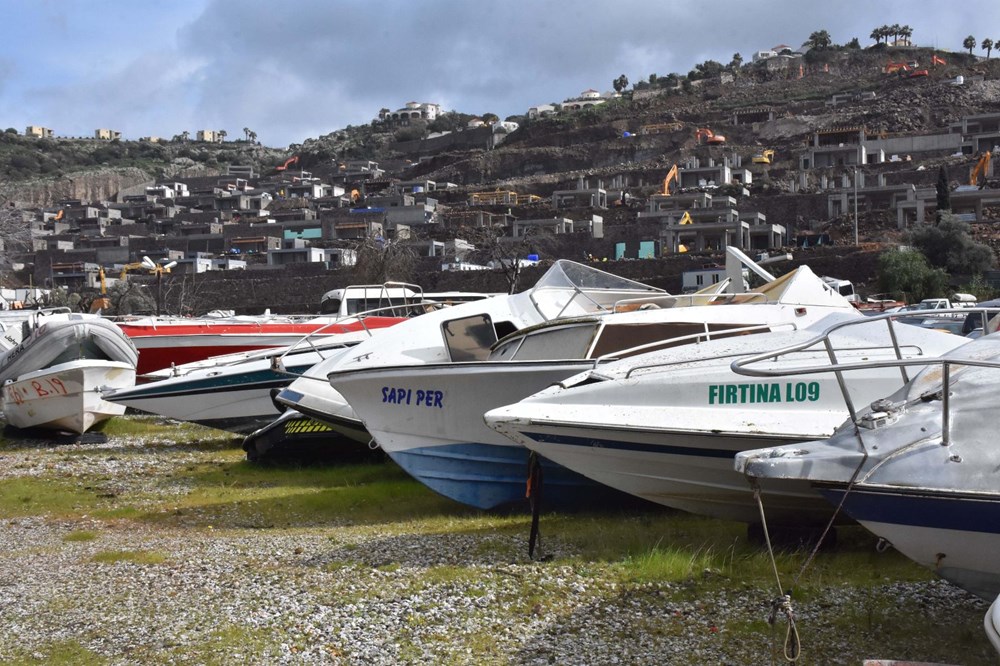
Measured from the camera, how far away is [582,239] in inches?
2719

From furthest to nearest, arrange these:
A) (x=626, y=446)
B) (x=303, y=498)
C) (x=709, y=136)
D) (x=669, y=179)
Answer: (x=709, y=136) → (x=669, y=179) → (x=303, y=498) → (x=626, y=446)

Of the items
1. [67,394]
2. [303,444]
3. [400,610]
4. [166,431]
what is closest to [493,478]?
[400,610]

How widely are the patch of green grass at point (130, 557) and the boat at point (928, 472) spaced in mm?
4461

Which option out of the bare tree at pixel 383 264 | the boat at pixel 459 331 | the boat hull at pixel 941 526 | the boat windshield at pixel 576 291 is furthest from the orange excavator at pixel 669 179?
the boat hull at pixel 941 526

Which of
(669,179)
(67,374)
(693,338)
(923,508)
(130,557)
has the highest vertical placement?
(669,179)

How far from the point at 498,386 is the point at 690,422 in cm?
228

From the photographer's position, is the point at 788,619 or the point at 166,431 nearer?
the point at 788,619

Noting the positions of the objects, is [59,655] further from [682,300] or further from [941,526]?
[682,300]

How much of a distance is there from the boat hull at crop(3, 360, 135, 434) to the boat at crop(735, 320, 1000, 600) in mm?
11910

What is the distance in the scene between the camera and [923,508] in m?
5.31

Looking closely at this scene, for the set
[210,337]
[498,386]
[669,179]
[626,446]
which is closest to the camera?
[626,446]

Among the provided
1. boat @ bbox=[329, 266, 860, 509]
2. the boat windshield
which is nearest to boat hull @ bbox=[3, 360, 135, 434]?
boat @ bbox=[329, 266, 860, 509]

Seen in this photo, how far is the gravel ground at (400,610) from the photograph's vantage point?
227 inches

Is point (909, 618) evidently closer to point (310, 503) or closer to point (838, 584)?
point (838, 584)
